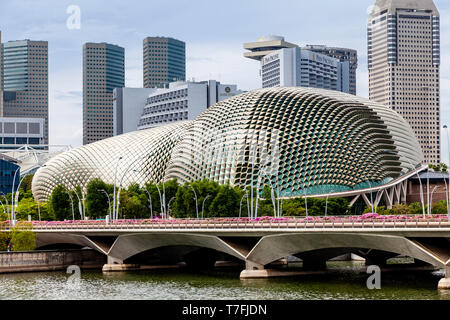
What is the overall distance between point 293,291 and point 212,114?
98731mm

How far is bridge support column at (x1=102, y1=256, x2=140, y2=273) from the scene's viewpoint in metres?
95.7

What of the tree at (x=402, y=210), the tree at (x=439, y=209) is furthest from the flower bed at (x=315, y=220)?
the tree at (x=439, y=209)

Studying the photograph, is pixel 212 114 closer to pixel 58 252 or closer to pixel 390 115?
pixel 390 115

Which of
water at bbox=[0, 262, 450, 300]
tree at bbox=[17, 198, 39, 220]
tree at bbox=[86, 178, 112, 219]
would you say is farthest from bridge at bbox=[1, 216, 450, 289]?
tree at bbox=[17, 198, 39, 220]

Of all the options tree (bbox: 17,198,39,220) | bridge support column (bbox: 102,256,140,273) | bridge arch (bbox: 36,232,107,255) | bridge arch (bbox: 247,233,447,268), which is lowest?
bridge support column (bbox: 102,256,140,273)

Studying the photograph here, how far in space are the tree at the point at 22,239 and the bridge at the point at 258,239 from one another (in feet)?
8.70

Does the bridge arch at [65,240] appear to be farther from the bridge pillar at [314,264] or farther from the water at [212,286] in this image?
the bridge pillar at [314,264]

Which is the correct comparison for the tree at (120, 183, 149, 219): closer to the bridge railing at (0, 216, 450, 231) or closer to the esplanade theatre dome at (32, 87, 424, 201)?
the esplanade theatre dome at (32, 87, 424, 201)

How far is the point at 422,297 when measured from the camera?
62.1 metres

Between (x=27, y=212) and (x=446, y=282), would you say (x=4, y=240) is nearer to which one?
(x=27, y=212)

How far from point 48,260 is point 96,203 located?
38202mm

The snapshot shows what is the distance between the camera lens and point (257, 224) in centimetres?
7869

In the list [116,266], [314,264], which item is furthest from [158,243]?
[314,264]

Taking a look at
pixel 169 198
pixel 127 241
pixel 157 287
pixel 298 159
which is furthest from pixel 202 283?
pixel 298 159
